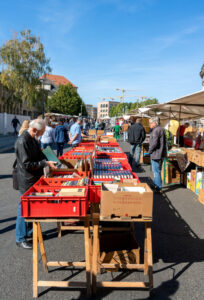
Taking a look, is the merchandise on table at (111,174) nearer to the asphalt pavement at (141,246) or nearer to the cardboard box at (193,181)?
the asphalt pavement at (141,246)

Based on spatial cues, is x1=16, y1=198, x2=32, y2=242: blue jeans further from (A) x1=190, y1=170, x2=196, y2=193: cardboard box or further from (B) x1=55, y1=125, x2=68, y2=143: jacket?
(B) x1=55, y1=125, x2=68, y2=143: jacket

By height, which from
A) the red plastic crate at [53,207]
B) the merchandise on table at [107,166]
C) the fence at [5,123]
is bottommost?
the red plastic crate at [53,207]

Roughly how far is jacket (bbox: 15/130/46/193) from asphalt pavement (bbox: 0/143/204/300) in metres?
1.03

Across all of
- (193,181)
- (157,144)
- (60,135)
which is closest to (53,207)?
(157,144)

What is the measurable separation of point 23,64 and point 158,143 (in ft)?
97.7

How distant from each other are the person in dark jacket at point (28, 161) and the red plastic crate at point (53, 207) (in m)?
0.94

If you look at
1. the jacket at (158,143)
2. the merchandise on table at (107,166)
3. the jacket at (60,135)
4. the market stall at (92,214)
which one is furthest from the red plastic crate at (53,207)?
the jacket at (60,135)

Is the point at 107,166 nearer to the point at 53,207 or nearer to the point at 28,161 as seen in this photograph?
the point at 28,161

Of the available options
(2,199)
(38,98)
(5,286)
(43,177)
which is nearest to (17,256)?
(5,286)

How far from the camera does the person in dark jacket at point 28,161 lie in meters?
3.51

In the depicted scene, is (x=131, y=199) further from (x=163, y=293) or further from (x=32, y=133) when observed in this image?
(x=32, y=133)

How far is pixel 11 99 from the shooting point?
124 feet

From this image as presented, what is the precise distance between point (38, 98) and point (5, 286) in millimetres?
32268

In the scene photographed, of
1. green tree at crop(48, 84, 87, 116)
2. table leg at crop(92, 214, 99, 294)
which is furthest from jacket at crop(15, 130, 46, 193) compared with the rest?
green tree at crop(48, 84, 87, 116)
